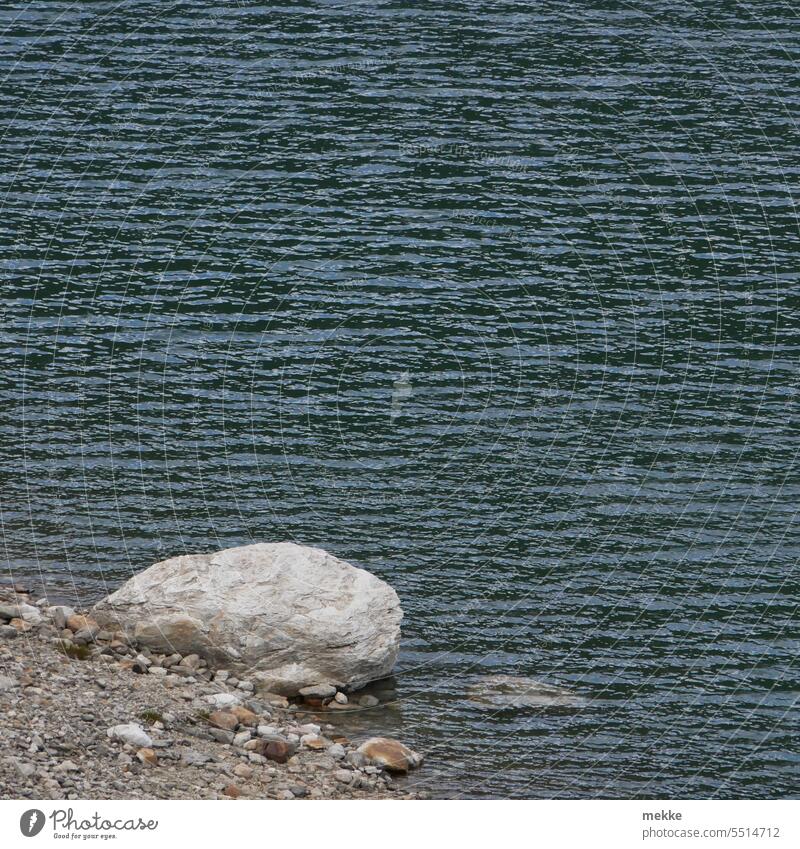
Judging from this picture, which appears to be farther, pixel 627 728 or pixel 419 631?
pixel 419 631

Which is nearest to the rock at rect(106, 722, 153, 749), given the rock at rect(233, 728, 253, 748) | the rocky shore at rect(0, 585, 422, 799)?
the rocky shore at rect(0, 585, 422, 799)

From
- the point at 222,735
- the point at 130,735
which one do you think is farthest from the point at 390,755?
the point at 130,735

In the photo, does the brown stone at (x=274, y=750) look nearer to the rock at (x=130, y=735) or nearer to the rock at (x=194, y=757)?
the rock at (x=194, y=757)

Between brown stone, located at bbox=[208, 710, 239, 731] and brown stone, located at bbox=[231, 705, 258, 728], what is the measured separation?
0.09 metres

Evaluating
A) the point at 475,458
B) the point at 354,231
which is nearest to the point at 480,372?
the point at 475,458

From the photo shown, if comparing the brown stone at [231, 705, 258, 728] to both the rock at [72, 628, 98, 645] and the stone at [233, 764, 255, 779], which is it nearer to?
the stone at [233, 764, 255, 779]

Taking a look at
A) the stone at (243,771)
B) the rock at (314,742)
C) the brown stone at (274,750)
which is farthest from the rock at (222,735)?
the rock at (314,742)

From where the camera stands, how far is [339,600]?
26.9 m

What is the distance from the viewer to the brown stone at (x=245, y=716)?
24894mm

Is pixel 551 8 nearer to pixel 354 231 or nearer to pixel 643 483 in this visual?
pixel 354 231

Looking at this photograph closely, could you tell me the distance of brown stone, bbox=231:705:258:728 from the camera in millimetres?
24894

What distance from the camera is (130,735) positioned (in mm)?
23344

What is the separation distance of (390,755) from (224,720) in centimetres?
275

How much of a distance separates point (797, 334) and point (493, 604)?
44.6 ft
